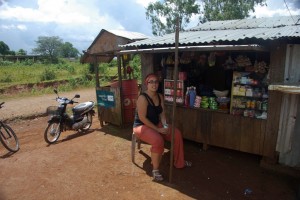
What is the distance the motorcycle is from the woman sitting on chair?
334 cm

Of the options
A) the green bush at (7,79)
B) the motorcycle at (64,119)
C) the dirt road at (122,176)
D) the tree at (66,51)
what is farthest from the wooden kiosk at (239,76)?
the tree at (66,51)

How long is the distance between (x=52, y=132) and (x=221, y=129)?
448 cm


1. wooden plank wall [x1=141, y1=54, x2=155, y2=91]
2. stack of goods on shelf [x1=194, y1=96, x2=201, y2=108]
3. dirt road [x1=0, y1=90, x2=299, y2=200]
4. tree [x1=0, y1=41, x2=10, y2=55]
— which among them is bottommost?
dirt road [x1=0, y1=90, x2=299, y2=200]

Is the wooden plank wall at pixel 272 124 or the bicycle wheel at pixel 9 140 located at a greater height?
the wooden plank wall at pixel 272 124

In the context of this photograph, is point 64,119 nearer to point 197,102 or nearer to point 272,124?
point 197,102

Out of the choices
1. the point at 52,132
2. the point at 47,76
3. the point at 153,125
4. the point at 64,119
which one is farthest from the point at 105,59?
the point at 47,76

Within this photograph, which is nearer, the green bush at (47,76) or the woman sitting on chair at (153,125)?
the woman sitting on chair at (153,125)

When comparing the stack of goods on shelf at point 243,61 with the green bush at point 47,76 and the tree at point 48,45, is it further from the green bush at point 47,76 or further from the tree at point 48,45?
the tree at point 48,45

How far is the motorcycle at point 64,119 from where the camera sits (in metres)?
6.99

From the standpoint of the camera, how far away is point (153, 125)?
175 inches

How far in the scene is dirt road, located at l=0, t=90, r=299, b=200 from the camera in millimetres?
4125

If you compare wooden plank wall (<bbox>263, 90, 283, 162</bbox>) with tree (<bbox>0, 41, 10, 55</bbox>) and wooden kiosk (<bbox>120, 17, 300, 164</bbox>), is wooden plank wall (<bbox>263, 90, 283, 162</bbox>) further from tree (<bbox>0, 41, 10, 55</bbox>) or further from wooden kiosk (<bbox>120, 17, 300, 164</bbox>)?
tree (<bbox>0, 41, 10, 55</bbox>)

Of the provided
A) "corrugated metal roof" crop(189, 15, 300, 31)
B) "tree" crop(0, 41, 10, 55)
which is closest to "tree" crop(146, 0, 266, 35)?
"corrugated metal roof" crop(189, 15, 300, 31)

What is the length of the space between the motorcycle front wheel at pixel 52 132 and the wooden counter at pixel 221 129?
3.19 meters
